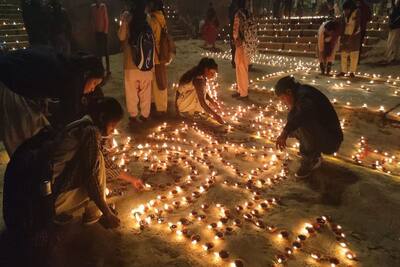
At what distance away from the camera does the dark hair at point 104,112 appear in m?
2.78

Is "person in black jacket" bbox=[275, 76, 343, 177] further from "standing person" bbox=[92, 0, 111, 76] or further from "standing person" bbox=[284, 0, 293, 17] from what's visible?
"standing person" bbox=[284, 0, 293, 17]

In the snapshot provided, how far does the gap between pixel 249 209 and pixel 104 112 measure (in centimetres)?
174

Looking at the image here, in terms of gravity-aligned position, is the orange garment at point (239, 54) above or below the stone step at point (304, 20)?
below

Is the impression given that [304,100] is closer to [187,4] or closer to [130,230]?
[130,230]

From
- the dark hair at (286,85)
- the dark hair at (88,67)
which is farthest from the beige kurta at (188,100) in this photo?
the dark hair at (88,67)

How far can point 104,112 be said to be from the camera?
2781mm

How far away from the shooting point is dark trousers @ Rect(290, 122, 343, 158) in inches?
152

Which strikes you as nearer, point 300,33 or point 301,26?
point 300,33

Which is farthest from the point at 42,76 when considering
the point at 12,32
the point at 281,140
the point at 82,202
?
the point at 12,32

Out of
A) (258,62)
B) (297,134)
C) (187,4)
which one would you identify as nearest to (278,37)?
(258,62)

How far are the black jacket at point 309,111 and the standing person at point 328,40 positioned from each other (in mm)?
5628

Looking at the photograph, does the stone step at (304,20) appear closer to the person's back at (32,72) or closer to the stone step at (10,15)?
the stone step at (10,15)

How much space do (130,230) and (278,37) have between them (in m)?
12.7

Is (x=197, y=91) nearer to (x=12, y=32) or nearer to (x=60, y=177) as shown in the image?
(x=60, y=177)
